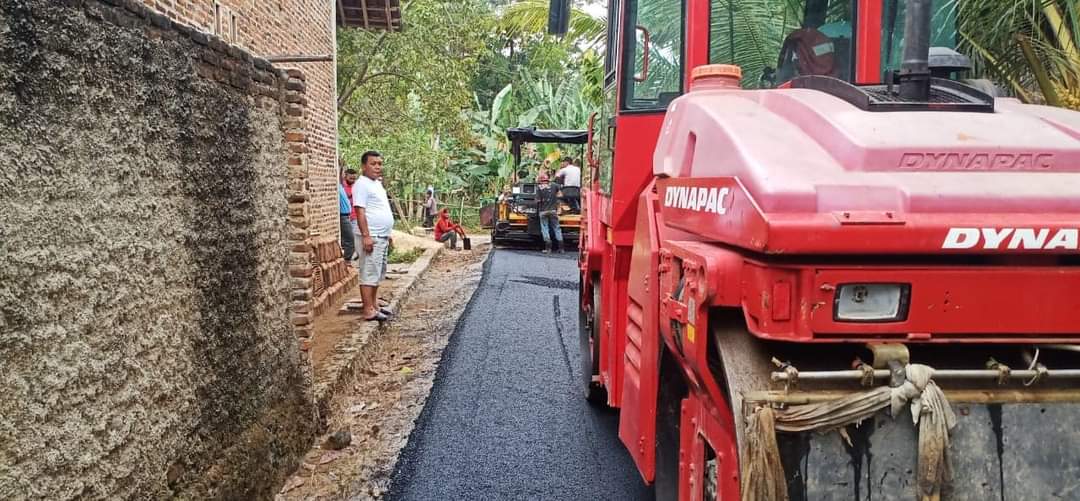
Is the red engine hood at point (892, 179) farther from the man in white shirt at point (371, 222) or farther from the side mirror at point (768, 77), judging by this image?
the man in white shirt at point (371, 222)

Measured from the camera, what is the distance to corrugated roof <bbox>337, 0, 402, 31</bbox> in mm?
14367

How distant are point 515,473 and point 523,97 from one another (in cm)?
2992

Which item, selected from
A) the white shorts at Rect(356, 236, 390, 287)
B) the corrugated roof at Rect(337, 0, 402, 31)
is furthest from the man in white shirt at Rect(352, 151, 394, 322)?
the corrugated roof at Rect(337, 0, 402, 31)

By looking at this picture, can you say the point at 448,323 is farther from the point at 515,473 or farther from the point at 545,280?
the point at 515,473

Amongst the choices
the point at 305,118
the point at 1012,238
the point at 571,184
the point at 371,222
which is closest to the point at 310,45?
the point at 371,222

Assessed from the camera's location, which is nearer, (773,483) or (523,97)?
(773,483)

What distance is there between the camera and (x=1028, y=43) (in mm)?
6391

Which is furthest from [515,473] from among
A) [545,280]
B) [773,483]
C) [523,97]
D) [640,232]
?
[523,97]

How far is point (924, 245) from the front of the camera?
80.0 inches

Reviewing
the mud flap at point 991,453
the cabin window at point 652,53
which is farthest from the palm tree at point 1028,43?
the mud flap at point 991,453

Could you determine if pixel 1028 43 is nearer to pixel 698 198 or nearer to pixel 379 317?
pixel 698 198

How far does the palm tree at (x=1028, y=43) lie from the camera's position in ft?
20.1

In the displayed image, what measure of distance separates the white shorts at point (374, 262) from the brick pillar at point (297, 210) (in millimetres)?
2784

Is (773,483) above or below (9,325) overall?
below
